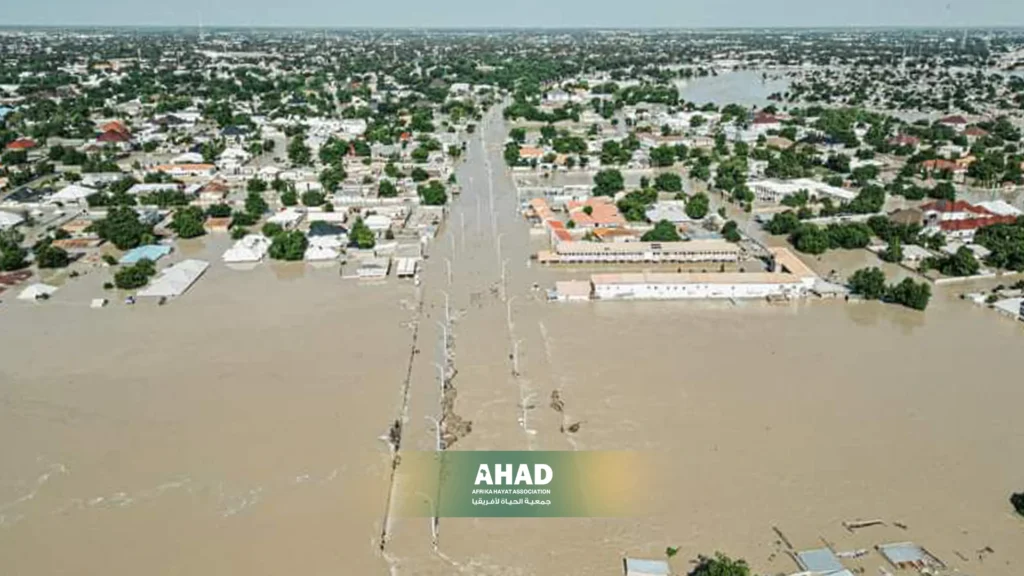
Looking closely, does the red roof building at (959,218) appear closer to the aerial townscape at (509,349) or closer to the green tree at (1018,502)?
the aerial townscape at (509,349)

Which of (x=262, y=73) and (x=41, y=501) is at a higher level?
(x=262, y=73)

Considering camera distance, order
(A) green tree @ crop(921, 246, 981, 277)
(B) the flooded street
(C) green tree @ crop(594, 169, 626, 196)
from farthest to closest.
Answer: (B) the flooded street, (C) green tree @ crop(594, 169, 626, 196), (A) green tree @ crop(921, 246, 981, 277)

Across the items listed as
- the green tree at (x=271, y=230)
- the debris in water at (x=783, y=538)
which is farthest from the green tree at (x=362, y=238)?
the debris in water at (x=783, y=538)

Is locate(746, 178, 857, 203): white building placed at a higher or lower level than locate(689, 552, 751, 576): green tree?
higher

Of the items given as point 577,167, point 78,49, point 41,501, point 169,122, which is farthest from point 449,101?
point 78,49

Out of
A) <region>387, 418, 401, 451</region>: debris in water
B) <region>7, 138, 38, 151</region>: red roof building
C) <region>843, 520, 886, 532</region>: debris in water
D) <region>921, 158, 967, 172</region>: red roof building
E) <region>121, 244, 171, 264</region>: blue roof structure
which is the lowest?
<region>843, 520, 886, 532</region>: debris in water

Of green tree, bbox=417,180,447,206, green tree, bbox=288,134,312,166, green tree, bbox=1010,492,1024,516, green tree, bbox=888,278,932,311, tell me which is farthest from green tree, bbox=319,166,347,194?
green tree, bbox=1010,492,1024,516

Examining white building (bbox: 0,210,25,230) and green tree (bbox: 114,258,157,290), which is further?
white building (bbox: 0,210,25,230)

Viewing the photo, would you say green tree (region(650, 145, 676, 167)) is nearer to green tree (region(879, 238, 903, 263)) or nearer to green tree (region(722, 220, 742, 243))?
green tree (region(722, 220, 742, 243))

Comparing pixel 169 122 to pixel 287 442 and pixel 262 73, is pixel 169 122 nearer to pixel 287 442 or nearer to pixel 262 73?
pixel 262 73
